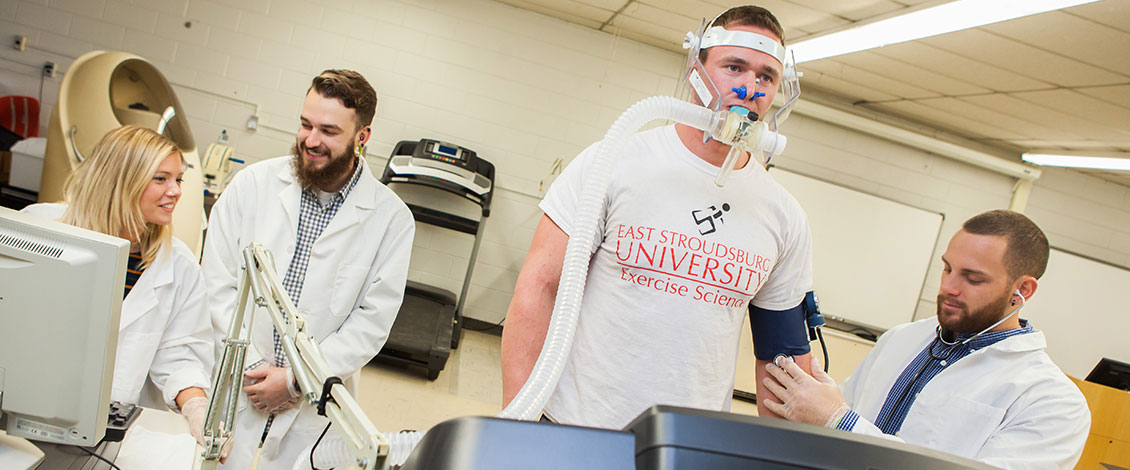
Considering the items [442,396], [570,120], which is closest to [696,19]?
[570,120]

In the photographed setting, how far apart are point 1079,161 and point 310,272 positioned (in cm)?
654

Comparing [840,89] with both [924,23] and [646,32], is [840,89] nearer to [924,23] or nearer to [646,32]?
[646,32]

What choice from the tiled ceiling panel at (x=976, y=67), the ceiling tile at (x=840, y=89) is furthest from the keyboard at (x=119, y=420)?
the ceiling tile at (x=840, y=89)

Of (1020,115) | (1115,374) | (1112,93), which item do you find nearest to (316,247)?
(1115,374)

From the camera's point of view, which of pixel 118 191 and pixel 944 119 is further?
pixel 944 119

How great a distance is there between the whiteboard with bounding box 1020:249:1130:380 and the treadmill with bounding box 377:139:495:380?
16.9 ft

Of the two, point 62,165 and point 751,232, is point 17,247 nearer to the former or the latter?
point 751,232

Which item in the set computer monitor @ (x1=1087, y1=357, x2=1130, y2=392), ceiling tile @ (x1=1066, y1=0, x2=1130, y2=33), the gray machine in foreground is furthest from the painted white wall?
the gray machine in foreground

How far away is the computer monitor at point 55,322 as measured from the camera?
1.04m

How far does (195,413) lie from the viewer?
161cm

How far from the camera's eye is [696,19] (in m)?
4.75

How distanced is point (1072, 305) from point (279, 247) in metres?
7.07

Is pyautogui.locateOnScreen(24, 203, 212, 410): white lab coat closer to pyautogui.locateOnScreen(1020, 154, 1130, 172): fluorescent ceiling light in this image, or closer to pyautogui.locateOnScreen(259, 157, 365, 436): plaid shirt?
pyautogui.locateOnScreen(259, 157, 365, 436): plaid shirt

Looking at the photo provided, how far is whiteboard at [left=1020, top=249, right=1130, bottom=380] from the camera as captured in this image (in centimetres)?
627
